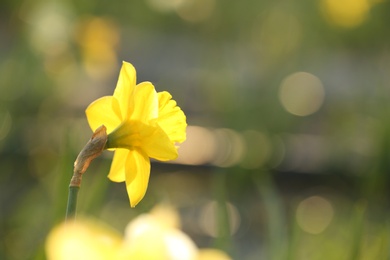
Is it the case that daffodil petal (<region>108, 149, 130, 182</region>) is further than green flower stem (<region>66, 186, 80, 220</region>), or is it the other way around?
daffodil petal (<region>108, 149, 130, 182</region>)

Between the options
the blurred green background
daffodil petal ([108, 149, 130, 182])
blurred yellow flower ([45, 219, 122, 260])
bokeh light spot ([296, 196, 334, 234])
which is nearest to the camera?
blurred yellow flower ([45, 219, 122, 260])

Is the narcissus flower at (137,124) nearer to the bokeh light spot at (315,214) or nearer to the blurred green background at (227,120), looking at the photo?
the blurred green background at (227,120)

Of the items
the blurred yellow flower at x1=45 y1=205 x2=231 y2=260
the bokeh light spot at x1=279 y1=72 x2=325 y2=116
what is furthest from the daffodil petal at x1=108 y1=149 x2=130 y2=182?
the bokeh light spot at x1=279 y1=72 x2=325 y2=116

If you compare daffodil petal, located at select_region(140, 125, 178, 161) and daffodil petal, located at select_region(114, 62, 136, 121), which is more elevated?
daffodil petal, located at select_region(114, 62, 136, 121)

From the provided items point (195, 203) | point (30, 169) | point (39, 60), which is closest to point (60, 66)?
point (39, 60)

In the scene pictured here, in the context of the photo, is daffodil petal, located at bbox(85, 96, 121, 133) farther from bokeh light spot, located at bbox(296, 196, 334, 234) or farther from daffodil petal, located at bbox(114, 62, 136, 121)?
bokeh light spot, located at bbox(296, 196, 334, 234)

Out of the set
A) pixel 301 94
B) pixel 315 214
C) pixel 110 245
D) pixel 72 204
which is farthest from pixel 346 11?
pixel 110 245

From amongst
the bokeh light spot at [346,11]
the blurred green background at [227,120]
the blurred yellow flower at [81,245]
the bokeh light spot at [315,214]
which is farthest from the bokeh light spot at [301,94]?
the blurred yellow flower at [81,245]
